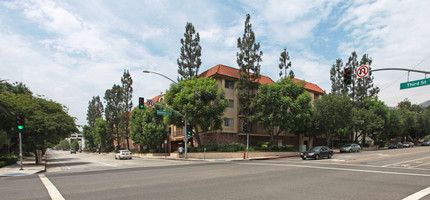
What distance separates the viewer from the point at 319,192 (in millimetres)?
8656

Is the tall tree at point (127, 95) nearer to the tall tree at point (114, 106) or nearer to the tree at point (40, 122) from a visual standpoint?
the tall tree at point (114, 106)

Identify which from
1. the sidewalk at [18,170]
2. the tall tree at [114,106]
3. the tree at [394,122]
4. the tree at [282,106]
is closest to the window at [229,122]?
the tree at [282,106]

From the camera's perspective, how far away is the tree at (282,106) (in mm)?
34844

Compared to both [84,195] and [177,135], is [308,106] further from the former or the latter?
[84,195]

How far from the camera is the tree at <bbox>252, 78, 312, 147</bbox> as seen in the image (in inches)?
1372

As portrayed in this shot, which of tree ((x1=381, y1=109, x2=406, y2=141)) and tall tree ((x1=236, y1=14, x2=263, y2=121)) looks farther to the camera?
tree ((x1=381, y1=109, x2=406, y2=141))

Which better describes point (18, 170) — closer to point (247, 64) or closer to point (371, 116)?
point (247, 64)

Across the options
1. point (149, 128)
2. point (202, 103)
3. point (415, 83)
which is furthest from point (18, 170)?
point (415, 83)

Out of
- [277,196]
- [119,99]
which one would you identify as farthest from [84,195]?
[119,99]

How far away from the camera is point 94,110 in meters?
90.0

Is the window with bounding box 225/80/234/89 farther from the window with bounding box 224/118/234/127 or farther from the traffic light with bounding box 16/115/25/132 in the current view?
the traffic light with bounding box 16/115/25/132

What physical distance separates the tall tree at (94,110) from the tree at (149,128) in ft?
151

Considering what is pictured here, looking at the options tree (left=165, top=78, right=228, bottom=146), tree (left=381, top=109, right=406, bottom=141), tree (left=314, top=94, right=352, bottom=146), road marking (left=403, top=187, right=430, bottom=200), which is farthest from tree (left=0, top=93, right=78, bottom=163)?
tree (left=381, top=109, right=406, bottom=141)

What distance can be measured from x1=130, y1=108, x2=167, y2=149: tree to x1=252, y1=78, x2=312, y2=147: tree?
18549 millimetres
